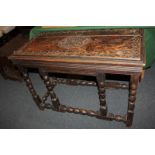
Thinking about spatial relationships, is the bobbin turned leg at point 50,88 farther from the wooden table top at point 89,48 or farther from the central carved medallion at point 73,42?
the central carved medallion at point 73,42

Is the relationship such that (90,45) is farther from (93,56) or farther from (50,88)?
(50,88)

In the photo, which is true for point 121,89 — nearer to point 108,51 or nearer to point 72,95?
point 72,95

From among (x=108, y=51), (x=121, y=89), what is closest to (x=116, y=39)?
(x=108, y=51)

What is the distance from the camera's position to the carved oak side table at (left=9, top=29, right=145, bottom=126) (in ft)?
4.20

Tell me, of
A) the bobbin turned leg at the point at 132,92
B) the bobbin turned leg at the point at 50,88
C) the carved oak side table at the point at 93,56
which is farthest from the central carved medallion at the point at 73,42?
the bobbin turned leg at the point at 132,92

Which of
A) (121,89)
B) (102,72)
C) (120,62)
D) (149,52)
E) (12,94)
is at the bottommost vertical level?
(12,94)

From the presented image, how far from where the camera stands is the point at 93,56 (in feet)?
4.45

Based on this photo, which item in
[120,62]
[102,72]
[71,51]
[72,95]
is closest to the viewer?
[120,62]

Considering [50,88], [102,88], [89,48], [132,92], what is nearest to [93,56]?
[89,48]

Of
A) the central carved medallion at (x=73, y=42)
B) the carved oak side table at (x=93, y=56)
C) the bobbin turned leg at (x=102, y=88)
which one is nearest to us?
the carved oak side table at (x=93, y=56)

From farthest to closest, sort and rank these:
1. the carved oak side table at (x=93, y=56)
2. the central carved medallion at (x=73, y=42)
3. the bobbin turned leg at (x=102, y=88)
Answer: the central carved medallion at (x=73, y=42) < the bobbin turned leg at (x=102, y=88) < the carved oak side table at (x=93, y=56)

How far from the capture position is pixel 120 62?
1.24m

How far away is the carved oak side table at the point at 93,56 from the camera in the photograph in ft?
4.20

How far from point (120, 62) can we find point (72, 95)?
119 cm
